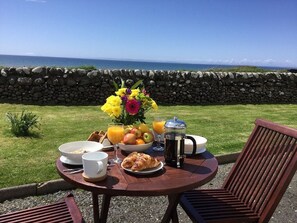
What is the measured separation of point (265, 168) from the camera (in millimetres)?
2582

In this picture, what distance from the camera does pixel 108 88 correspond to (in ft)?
34.6

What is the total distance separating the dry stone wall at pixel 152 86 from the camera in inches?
393

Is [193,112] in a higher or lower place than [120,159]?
lower

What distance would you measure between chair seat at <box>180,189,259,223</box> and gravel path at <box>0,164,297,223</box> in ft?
2.37

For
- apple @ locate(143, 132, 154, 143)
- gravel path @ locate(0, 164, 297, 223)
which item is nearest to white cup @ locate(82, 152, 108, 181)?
apple @ locate(143, 132, 154, 143)

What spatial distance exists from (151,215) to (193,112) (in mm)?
6465

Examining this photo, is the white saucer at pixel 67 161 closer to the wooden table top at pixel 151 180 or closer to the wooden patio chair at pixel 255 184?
the wooden table top at pixel 151 180

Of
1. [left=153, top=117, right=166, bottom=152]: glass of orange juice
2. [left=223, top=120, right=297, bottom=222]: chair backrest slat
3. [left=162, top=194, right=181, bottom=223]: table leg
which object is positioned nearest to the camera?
[left=223, top=120, right=297, bottom=222]: chair backrest slat

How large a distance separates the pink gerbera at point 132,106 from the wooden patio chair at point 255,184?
0.84 metres

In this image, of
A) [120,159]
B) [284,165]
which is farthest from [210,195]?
[120,159]

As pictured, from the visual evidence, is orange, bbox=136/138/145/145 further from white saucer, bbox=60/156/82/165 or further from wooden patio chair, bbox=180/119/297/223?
wooden patio chair, bbox=180/119/297/223

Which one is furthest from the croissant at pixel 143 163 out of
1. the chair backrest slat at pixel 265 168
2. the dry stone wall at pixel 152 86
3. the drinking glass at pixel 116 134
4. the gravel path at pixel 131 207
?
the dry stone wall at pixel 152 86

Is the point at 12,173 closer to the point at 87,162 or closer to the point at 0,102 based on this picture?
the point at 87,162

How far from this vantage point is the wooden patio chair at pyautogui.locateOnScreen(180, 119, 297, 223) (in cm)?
232
